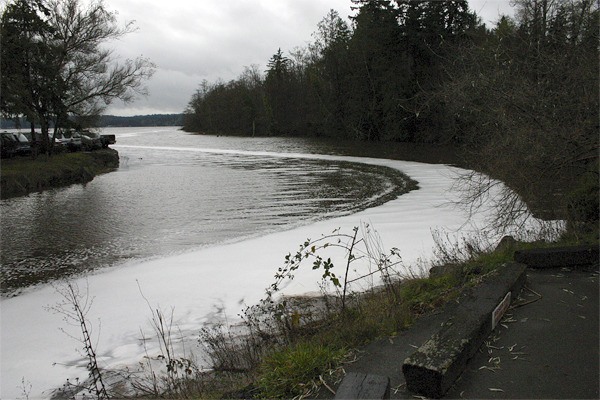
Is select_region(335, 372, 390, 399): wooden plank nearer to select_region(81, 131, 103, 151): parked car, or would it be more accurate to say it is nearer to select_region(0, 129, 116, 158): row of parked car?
select_region(0, 129, 116, 158): row of parked car

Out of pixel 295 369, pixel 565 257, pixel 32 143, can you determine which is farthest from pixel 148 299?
pixel 32 143

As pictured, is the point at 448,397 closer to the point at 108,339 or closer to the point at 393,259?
the point at 108,339

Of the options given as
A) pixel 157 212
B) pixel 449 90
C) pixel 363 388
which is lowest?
pixel 157 212

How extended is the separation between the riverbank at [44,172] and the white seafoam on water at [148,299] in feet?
49.2

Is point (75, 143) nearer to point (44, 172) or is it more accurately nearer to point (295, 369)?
point (44, 172)

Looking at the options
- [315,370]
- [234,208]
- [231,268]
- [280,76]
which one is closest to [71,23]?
[234,208]

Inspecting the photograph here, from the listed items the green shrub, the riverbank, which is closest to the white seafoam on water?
the green shrub

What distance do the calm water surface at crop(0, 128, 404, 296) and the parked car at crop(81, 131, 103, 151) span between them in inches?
450

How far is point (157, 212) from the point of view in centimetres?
1680

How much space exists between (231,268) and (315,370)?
20.5 feet

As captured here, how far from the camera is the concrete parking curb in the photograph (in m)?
3.18

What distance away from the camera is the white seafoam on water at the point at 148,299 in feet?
19.6

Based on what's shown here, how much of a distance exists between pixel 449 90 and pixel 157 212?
461 inches

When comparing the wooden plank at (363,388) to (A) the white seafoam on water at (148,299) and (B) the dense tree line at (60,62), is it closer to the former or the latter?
(A) the white seafoam on water at (148,299)
